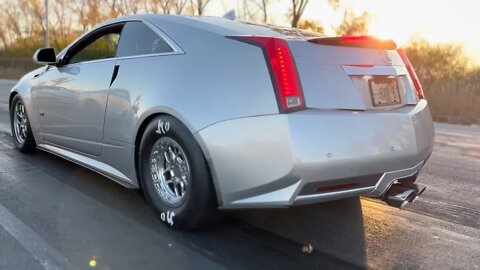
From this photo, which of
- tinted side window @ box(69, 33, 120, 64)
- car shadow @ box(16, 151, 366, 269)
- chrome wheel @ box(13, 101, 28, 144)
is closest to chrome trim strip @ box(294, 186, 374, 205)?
car shadow @ box(16, 151, 366, 269)

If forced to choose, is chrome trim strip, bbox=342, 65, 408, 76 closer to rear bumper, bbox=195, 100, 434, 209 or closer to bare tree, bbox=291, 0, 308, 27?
rear bumper, bbox=195, 100, 434, 209

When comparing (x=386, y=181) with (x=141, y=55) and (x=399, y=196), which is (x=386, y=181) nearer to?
(x=399, y=196)

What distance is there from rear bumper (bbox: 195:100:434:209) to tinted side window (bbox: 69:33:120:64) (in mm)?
1664

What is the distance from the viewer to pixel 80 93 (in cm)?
421

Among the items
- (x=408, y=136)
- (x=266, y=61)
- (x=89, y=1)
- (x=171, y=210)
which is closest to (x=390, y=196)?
(x=408, y=136)

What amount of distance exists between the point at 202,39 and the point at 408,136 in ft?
5.25

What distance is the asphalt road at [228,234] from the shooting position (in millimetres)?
2932

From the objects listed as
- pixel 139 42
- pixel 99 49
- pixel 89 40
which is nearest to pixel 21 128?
pixel 89 40

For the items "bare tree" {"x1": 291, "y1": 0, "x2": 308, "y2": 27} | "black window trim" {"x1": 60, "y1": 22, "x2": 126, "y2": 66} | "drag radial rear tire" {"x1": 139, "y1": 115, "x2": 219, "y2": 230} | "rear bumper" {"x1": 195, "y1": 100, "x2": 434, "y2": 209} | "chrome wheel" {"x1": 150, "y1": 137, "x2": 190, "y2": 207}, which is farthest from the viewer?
"bare tree" {"x1": 291, "y1": 0, "x2": 308, "y2": 27}

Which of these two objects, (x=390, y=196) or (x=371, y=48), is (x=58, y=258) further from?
(x=371, y=48)

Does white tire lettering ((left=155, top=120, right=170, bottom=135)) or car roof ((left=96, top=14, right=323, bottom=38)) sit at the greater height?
car roof ((left=96, top=14, right=323, bottom=38))

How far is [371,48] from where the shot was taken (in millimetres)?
3271

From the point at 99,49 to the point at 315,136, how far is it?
263 centimetres

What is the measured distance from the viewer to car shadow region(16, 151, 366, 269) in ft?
9.74
